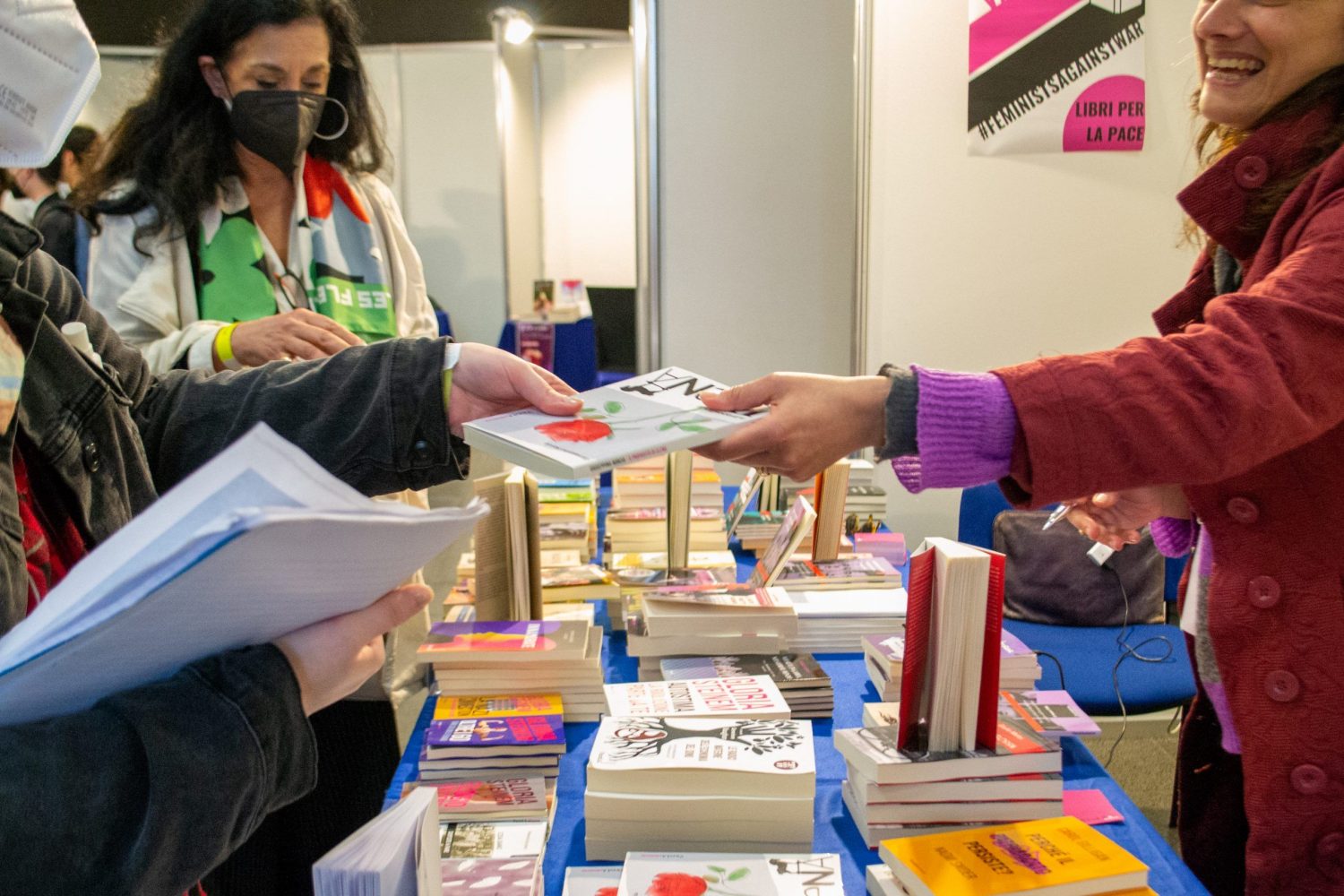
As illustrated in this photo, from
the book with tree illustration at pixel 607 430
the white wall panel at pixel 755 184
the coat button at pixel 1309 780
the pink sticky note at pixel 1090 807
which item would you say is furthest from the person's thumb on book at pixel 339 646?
the white wall panel at pixel 755 184

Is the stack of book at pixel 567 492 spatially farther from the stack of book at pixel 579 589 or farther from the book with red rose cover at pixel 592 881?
the book with red rose cover at pixel 592 881

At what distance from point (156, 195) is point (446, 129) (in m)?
6.16

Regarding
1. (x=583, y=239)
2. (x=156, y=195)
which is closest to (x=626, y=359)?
(x=583, y=239)

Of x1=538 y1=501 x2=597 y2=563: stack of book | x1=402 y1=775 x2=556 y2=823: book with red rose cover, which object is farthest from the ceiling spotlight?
x1=402 y1=775 x2=556 y2=823: book with red rose cover

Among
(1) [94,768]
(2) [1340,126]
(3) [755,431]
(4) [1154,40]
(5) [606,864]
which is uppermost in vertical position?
(4) [1154,40]

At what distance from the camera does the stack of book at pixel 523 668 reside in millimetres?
A: 1516

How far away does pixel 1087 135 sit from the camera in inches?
127

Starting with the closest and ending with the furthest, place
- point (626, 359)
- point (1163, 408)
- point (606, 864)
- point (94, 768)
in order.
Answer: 1. point (94, 768)
2. point (1163, 408)
3. point (606, 864)
4. point (626, 359)

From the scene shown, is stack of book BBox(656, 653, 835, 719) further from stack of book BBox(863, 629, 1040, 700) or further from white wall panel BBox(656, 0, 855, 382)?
white wall panel BBox(656, 0, 855, 382)

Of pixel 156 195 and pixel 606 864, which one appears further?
pixel 156 195

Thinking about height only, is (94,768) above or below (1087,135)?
below

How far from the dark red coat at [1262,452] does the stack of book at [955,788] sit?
0.80 ft

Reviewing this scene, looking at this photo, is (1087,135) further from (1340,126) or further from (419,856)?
(419,856)

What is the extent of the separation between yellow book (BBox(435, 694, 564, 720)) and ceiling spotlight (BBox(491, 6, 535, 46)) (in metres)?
6.72
